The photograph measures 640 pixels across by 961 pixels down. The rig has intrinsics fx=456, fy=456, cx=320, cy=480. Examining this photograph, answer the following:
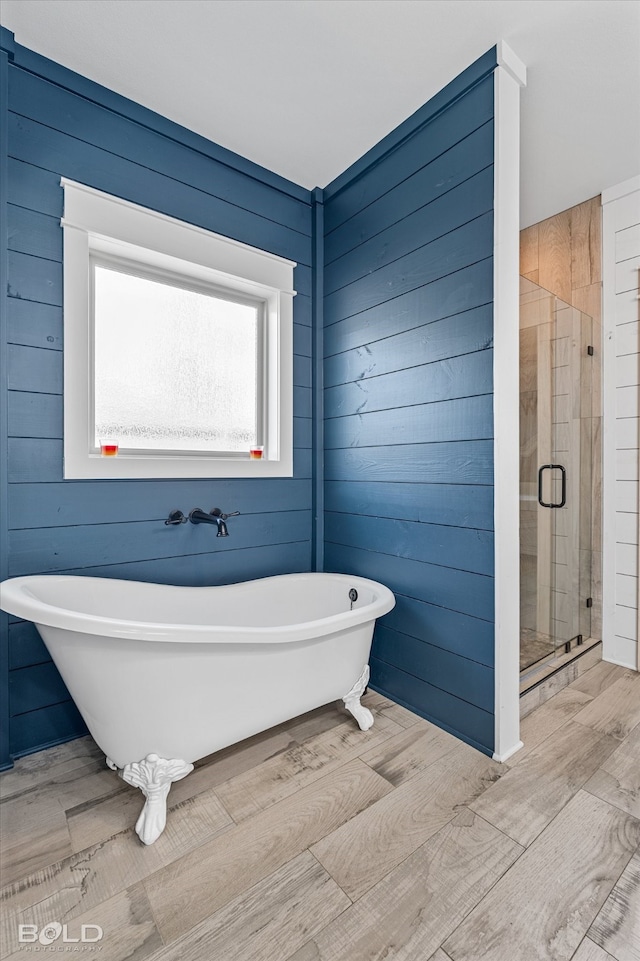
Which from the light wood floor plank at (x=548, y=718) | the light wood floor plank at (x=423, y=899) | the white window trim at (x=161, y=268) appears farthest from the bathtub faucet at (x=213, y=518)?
the light wood floor plank at (x=548, y=718)

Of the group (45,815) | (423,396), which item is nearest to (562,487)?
(423,396)

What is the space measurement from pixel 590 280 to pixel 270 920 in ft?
9.88

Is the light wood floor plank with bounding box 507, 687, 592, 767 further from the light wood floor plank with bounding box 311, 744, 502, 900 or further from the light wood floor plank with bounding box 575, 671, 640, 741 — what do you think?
the light wood floor plank with bounding box 311, 744, 502, 900

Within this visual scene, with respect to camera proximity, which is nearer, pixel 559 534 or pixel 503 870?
pixel 503 870

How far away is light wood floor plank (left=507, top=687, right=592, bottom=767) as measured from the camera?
1701 millimetres

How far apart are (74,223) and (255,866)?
2183 mm

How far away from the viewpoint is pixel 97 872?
3.85 ft

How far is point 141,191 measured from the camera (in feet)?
6.21

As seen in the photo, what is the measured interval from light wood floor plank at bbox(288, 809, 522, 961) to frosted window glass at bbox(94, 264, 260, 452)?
172cm

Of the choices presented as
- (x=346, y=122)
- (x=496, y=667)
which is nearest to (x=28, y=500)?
(x=496, y=667)

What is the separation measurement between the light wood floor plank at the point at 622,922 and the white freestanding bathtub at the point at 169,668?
0.88 metres

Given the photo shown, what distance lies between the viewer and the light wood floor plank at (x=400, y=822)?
119cm

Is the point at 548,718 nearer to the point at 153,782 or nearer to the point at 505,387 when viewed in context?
the point at 505,387

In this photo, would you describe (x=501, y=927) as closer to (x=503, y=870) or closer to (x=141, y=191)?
(x=503, y=870)
